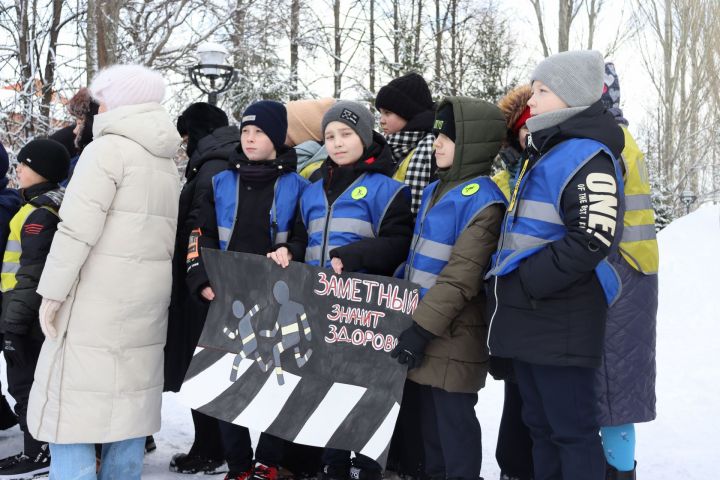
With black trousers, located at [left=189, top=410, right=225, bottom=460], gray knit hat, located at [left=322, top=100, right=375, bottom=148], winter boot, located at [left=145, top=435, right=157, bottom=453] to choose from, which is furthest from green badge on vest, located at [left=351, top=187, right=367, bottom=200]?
winter boot, located at [left=145, top=435, right=157, bottom=453]

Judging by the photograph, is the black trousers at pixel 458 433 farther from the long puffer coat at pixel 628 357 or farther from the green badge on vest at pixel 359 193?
the green badge on vest at pixel 359 193

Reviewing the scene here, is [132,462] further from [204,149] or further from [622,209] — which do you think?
[622,209]

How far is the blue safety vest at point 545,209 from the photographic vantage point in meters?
2.67

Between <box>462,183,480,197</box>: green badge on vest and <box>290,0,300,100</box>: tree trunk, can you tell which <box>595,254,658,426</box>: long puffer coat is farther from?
<box>290,0,300,100</box>: tree trunk

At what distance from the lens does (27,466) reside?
13.3 feet

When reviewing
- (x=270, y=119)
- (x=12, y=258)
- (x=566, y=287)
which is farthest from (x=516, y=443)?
(x=12, y=258)

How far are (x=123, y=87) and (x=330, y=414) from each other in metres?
1.89

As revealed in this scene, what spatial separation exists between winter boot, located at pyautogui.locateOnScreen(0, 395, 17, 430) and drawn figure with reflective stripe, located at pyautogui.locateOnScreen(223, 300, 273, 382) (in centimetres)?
227

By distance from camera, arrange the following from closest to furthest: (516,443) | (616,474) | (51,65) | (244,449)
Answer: (616,474)
(516,443)
(244,449)
(51,65)

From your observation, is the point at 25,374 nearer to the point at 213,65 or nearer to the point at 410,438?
the point at 410,438

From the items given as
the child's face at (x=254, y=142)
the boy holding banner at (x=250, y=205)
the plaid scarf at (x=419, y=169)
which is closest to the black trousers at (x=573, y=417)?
the plaid scarf at (x=419, y=169)

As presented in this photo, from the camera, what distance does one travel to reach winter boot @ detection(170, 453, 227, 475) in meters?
4.08

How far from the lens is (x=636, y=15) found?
21.9 m

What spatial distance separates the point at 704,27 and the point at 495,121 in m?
21.2
